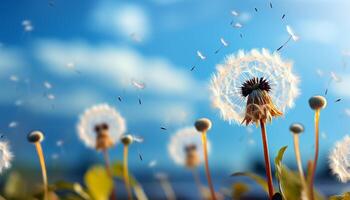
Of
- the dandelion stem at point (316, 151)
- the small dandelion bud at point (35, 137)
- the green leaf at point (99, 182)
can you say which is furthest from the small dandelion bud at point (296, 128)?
the small dandelion bud at point (35, 137)

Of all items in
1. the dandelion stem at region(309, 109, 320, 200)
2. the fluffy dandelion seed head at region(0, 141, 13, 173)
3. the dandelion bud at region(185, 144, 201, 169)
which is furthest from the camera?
the fluffy dandelion seed head at region(0, 141, 13, 173)

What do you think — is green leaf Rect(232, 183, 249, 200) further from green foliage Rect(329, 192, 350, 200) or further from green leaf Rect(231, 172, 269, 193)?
green foliage Rect(329, 192, 350, 200)

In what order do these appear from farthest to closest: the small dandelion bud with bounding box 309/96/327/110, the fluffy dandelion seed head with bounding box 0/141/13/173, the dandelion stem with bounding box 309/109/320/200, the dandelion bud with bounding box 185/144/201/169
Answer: the fluffy dandelion seed head with bounding box 0/141/13/173 < the dandelion bud with bounding box 185/144/201/169 < the small dandelion bud with bounding box 309/96/327/110 < the dandelion stem with bounding box 309/109/320/200

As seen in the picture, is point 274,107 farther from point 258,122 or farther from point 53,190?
point 53,190

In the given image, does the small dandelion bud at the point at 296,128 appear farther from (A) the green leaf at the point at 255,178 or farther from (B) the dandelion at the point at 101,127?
(B) the dandelion at the point at 101,127

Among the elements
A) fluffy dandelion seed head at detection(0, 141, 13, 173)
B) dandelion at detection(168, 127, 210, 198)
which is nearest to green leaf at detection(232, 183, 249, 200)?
dandelion at detection(168, 127, 210, 198)

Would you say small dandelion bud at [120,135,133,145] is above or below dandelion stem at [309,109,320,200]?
above
